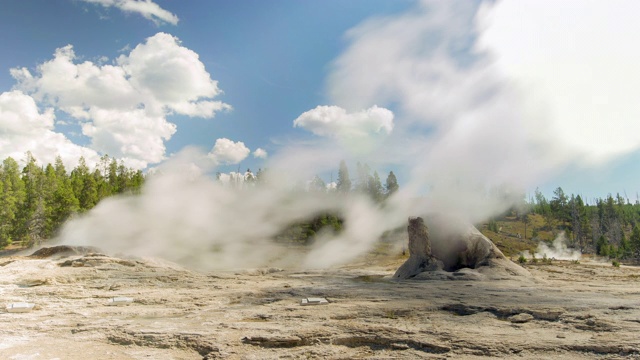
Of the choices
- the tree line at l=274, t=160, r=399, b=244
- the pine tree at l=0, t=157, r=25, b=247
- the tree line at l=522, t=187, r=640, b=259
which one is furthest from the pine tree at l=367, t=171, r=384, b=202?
the pine tree at l=0, t=157, r=25, b=247

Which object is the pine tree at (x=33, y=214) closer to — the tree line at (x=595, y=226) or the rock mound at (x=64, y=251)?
the rock mound at (x=64, y=251)

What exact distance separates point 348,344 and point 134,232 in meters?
48.6

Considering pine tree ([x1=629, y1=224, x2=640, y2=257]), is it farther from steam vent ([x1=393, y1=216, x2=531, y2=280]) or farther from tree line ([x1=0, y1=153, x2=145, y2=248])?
tree line ([x1=0, y1=153, x2=145, y2=248])

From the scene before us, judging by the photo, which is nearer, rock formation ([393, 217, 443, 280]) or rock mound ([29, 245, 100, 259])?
rock formation ([393, 217, 443, 280])

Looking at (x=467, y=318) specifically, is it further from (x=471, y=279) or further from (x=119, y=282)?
(x=119, y=282)

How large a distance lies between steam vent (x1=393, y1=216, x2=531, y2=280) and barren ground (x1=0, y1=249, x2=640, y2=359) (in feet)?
21.3

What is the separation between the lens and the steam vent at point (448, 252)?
24.2m

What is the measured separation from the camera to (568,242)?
94.6 meters

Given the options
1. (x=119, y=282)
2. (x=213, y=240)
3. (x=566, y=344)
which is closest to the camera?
(x=566, y=344)

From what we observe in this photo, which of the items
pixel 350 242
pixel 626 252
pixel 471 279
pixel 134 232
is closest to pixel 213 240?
pixel 134 232

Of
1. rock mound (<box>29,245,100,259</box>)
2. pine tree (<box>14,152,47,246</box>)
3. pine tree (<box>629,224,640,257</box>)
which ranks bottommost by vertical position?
pine tree (<box>629,224,640,257</box>)

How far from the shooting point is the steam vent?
79.3 feet

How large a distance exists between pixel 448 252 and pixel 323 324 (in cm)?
1863

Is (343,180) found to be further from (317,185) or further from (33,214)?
(33,214)
